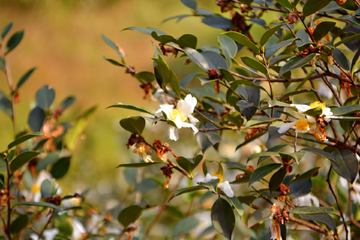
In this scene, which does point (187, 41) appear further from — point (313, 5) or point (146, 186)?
point (146, 186)

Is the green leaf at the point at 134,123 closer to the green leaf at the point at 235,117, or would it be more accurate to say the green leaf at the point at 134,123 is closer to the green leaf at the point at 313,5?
the green leaf at the point at 235,117

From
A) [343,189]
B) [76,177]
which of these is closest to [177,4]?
[76,177]

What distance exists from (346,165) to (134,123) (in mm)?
239

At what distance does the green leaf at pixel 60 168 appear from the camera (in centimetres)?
59

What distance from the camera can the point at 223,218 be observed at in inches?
14.0

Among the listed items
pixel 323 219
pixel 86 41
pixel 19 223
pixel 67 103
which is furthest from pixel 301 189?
pixel 86 41

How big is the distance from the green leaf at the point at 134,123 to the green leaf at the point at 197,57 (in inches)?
4.0

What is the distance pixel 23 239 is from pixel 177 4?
3567 millimetres

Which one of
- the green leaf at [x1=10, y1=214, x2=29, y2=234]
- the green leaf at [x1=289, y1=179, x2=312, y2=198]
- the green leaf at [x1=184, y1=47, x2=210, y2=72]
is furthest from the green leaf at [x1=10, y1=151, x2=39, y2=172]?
the green leaf at [x1=289, y1=179, x2=312, y2=198]

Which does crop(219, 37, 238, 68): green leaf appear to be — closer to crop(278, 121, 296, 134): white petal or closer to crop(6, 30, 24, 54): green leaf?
crop(278, 121, 296, 134): white petal

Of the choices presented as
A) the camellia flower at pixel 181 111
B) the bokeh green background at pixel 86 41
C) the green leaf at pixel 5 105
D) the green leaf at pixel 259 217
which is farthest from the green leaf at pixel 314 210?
the bokeh green background at pixel 86 41

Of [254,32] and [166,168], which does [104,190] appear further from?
[254,32]

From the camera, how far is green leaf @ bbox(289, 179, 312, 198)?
40 cm

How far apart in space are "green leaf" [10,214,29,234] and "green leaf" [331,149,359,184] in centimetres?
42
